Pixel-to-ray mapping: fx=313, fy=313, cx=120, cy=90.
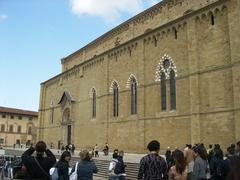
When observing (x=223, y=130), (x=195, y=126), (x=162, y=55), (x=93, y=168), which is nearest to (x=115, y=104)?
(x=162, y=55)

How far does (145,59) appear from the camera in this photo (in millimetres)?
27172

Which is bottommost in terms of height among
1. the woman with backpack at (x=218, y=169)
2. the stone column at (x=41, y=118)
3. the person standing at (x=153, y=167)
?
the woman with backpack at (x=218, y=169)

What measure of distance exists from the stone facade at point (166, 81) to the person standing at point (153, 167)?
47.9 ft

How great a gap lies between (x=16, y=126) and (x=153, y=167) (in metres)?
66.7

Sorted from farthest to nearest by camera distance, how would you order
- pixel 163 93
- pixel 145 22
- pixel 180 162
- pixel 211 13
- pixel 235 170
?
pixel 145 22, pixel 163 93, pixel 211 13, pixel 180 162, pixel 235 170

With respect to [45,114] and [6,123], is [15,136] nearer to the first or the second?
[6,123]

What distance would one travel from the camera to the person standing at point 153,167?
16.8 ft

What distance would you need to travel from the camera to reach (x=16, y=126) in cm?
6744

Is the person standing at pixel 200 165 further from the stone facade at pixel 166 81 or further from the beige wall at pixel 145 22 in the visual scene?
the beige wall at pixel 145 22

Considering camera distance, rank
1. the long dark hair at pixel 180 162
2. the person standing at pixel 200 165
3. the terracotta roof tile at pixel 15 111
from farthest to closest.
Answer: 1. the terracotta roof tile at pixel 15 111
2. the person standing at pixel 200 165
3. the long dark hair at pixel 180 162

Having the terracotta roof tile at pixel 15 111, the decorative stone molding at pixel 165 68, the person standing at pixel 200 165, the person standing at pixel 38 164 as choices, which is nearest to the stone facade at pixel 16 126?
the terracotta roof tile at pixel 15 111

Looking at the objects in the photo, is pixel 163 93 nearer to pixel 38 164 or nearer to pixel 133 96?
pixel 133 96

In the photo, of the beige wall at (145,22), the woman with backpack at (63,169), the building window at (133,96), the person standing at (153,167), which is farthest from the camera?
the building window at (133,96)

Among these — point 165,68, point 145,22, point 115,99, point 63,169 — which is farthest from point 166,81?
point 63,169
